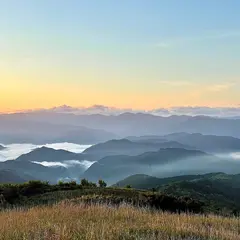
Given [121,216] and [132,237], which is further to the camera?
[121,216]

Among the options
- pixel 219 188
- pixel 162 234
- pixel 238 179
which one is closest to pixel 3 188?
pixel 162 234

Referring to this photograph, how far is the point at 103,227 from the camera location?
345 inches

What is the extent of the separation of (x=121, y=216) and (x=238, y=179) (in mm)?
193378

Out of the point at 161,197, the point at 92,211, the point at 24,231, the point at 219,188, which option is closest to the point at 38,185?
the point at 161,197

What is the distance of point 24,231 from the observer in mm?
8961

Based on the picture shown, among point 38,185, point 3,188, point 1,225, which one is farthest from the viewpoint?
point 38,185

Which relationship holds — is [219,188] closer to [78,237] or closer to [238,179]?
[238,179]

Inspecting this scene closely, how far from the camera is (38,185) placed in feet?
110

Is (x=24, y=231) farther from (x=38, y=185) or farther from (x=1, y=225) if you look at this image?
(x=38, y=185)

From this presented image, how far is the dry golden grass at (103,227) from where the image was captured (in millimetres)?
8383

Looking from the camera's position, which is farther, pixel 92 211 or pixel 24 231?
pixel 92 211

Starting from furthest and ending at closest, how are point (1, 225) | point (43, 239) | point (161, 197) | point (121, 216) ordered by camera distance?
point (161, 197), point (121, 216), point (1, 225), point (43, 239)

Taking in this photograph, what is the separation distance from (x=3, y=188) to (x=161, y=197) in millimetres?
13626

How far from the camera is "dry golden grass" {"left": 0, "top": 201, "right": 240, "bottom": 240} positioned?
838 cm
